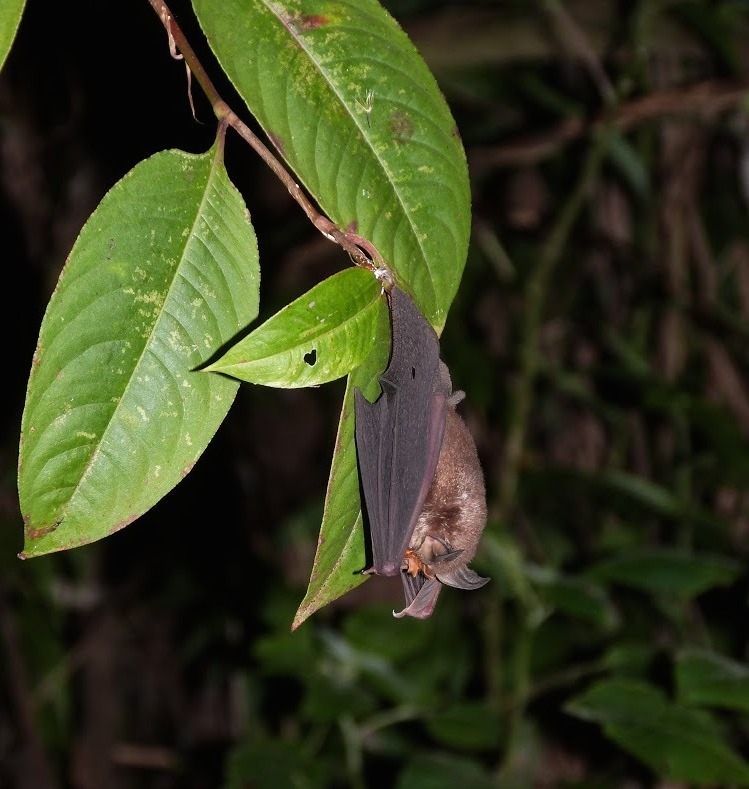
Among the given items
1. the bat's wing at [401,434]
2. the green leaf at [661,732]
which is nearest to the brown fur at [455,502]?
the bat's wing at [401,434]

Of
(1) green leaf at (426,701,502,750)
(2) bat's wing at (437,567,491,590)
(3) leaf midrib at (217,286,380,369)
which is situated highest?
(3) leaf midrib at (217,286,380,369)

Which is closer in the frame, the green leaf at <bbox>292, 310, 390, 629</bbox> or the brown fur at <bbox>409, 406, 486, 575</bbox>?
the green leaf at <bbox>292, 310, 390, 629</bbox>

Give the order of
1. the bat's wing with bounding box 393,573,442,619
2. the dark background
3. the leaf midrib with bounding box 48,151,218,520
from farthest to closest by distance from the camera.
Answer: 1. the dark background
2. the bat's wing with bounding box 393,573,442,619
3. the leaf midrib with bounding box 48,151,218,520

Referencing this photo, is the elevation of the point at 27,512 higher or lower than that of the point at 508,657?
higher

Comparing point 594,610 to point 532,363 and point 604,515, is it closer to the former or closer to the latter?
point 532,363

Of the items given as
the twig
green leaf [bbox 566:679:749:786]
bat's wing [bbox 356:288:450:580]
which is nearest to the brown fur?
bat's wing [bbox 356:288:450:580]

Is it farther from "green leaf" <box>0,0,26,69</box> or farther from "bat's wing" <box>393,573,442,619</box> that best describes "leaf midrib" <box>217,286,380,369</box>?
"bat's wing" <box>393,573,442,619</box>

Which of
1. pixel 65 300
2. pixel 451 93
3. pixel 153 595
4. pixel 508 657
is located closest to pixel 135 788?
pixel 153 595
